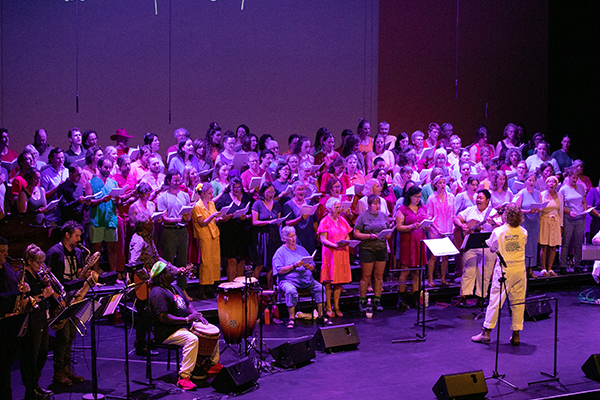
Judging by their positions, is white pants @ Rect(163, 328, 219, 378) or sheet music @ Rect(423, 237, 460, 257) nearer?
white pants @ Rect(163, 328, 219, 378)

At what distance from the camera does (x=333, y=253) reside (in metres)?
7.71

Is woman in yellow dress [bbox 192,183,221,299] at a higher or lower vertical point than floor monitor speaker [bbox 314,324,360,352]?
higher

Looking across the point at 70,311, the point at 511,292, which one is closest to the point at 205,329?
the point at 70,311

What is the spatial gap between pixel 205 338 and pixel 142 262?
98cm

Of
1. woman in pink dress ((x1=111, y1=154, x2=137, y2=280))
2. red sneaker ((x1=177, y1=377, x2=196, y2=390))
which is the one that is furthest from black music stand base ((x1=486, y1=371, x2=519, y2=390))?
woman in pink dress ((x1=111, y1=154, x2=137, y2=280))

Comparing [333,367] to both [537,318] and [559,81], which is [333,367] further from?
[559,81]

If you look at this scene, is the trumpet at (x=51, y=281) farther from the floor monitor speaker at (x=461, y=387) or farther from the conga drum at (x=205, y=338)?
the floor monitor speaker at (x=461, y=387)

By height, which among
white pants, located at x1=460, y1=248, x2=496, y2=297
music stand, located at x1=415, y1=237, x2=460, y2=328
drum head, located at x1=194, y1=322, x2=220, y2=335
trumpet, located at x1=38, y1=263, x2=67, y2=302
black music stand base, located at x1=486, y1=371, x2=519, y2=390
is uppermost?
music stand, located at x1=415, y1=237, x2=460, y2=328

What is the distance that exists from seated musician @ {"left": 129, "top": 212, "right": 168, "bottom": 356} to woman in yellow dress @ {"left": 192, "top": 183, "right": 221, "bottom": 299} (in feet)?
4.31

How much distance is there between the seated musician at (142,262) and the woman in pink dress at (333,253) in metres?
2.30

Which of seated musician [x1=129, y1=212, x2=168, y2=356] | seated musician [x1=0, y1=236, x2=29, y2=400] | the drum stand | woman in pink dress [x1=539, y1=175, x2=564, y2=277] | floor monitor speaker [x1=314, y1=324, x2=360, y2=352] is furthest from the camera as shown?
woman in pink dress [x1=539, y1=175, x2=564, y2=277]

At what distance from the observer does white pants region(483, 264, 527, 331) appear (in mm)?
6641

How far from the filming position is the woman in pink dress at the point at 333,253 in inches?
303

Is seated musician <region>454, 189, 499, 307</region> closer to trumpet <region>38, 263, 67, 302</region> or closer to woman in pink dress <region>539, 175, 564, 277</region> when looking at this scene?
woman in pink dress <region>539, 175, 564, 277</region>
